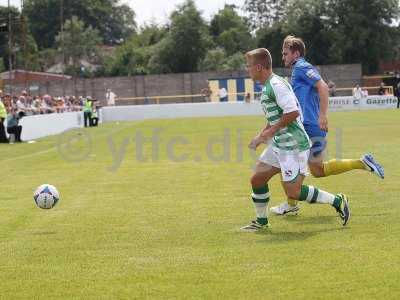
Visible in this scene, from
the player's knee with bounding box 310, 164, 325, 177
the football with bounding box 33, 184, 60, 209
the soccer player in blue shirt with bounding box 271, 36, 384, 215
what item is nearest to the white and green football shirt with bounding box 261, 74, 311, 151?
the soccer player in blue shirt with bounding box 271, 36, 384, 215

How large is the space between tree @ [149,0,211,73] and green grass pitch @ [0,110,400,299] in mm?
64288

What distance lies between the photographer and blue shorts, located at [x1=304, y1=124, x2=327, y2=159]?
896 centimetres

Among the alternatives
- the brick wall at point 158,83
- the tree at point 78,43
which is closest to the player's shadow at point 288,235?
the brick wall at point 158,83

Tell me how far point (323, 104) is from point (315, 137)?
0.39 metres

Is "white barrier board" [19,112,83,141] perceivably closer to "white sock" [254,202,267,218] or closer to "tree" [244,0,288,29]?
"white sock" [254,202,267,218]

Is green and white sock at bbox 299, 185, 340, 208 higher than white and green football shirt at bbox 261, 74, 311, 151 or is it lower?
lower

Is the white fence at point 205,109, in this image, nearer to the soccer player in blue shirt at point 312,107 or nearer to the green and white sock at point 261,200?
the soccer player in blue shirt at point 312,107

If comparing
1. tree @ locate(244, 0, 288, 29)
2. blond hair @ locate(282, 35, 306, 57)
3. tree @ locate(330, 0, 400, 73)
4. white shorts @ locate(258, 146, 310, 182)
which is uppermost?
tree @ locate(244, 0, 288, 29)

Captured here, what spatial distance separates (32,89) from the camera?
202ft

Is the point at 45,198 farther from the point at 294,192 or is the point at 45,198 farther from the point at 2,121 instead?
the point at 2,121

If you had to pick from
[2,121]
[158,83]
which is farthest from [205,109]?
[2,121]

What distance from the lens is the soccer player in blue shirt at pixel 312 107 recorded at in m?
8.91

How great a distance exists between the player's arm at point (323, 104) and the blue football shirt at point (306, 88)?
79 mm

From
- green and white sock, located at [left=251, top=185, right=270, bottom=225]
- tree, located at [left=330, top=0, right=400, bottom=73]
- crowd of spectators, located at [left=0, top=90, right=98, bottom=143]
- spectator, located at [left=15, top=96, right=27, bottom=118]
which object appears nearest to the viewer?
green and white sock, located at [left=251, top=185, right=270, bottom=225]
